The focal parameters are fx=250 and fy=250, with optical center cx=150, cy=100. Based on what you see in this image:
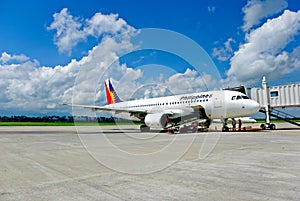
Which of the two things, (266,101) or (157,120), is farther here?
(266,101)

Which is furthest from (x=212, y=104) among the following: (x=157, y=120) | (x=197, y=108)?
(x=157, y=120)

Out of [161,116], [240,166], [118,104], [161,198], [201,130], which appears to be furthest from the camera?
[118,104]

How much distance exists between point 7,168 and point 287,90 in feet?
81.0

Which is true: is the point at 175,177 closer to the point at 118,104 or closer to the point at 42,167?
the point at 42,167

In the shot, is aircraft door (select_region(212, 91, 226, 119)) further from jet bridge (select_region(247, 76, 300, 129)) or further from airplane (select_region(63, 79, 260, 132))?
jet bridge (select_region(247, 76, 300, 129))

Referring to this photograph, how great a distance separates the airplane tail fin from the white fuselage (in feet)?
38.5

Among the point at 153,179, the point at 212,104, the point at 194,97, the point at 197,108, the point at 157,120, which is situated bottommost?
the point at 153,179

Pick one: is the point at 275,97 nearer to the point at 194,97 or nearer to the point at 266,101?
the point at 266,101

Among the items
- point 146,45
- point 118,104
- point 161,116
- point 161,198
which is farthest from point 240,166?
point 118,104

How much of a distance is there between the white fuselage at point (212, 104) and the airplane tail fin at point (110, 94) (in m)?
11.7

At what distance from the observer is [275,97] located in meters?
25.3

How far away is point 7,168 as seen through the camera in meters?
6.78

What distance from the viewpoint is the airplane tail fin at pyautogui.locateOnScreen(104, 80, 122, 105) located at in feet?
129

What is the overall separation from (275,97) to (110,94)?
24049 mm
